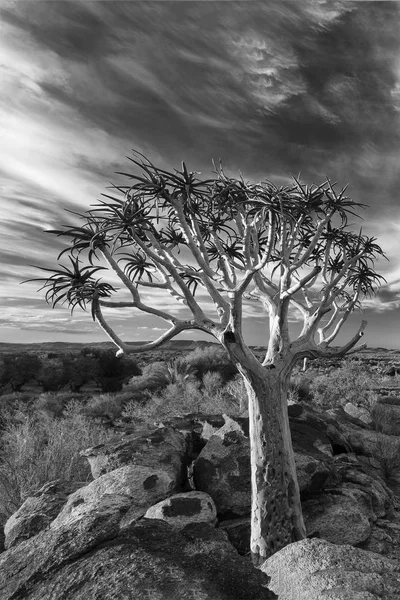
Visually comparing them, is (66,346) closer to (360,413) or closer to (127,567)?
(360,413)

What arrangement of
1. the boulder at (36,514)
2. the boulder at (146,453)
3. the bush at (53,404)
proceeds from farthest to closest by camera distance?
the bush at (53,404) → the boulder at (146,453) → the boulder at (36,514)

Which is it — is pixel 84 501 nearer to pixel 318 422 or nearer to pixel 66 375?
pixel 318 422

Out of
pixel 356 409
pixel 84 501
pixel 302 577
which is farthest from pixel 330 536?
pixel 356 409

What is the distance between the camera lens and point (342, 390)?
2600 centimetres

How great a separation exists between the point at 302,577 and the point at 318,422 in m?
7.71

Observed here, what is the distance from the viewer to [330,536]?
25.4ft

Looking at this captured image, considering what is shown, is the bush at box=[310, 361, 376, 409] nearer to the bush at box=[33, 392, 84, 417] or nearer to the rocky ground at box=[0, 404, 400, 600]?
the rocky ground at box=[0, 404, 400, 600]

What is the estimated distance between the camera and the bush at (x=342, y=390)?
2381 centimetres

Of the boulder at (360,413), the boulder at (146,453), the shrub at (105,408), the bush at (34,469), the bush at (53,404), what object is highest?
the boulder at (146,453)

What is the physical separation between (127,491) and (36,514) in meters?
1.77

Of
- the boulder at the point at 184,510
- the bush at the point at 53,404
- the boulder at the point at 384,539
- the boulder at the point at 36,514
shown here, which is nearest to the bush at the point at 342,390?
the boulder at the point at 384,539

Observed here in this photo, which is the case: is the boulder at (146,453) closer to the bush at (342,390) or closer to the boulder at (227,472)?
the boulder at (227,472)

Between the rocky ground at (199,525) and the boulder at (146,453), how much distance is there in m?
0.03

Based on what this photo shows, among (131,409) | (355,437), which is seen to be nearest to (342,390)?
(131,409)
